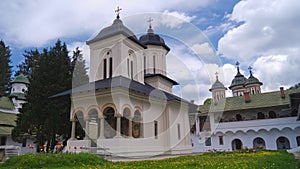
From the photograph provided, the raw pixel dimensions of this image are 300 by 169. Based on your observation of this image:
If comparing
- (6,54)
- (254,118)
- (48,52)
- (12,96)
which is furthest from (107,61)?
(6,54)

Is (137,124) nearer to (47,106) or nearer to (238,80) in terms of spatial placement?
(47,106)

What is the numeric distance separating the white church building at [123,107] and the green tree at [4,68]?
85.4 feet

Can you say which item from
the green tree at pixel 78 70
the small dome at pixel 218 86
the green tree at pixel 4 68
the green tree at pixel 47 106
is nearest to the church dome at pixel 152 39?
the green tree at pixel 78 70

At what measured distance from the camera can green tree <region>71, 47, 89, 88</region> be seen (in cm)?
2036

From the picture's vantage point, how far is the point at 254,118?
29.9 meters

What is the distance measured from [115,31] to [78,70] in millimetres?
7030

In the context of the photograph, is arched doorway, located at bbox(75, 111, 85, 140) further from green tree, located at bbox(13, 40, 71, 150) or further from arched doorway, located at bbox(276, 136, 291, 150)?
arched doorway, located at bbox(276, 136, 291, 150)

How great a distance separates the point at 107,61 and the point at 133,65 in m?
2.05

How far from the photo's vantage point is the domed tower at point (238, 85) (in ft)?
154

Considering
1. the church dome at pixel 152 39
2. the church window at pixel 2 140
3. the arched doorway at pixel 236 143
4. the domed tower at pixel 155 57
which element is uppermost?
the church dome at pixel 152 39

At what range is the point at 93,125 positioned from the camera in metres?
16.9

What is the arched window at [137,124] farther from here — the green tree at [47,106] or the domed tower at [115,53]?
the green tree at [47,106]

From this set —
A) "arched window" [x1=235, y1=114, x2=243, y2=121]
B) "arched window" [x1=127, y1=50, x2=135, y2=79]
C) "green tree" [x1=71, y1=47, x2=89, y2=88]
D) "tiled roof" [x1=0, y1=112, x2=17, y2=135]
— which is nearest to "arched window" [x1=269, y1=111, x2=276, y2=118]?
"arched window" [x1=235, y1=114, x2=243, y2=121]

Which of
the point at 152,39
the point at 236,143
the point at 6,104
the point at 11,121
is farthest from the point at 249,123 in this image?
the point at 6,104
